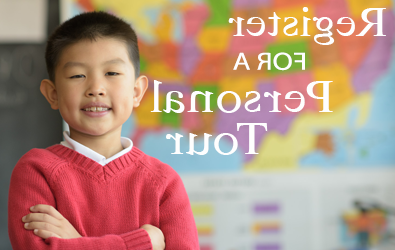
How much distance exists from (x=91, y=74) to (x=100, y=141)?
17cm

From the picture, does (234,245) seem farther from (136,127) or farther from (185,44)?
(185,44)

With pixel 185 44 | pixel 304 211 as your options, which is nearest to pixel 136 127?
pixel 185 44

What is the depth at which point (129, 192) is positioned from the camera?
845 millimetres

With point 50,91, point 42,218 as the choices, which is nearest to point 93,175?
point 42,218

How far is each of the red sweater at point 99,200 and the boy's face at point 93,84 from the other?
0.09 m

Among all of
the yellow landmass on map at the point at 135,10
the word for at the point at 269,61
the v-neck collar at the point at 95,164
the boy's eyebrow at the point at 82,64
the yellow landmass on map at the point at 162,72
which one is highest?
the yellow landmass on map at the point at 135,10

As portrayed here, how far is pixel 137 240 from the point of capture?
0.78m

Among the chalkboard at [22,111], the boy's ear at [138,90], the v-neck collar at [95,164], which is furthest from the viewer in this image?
the chalkboard at [22,111]

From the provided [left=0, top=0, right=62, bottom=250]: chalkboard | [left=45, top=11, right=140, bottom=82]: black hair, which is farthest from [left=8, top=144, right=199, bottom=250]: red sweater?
[left=0, top=0, right=62, bottom=250]: chalkboard

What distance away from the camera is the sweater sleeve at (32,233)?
2.45ft

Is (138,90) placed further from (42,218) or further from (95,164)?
(42,218)

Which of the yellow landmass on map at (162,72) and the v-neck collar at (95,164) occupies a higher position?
the yellow landmass on map at (162,72)

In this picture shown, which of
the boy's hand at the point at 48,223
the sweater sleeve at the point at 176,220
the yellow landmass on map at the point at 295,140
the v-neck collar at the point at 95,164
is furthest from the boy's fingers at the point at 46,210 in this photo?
the yellow landmass on map at the point at 295,140

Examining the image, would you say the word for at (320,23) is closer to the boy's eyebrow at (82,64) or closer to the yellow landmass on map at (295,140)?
the yellow landmass on map at (295,140)
